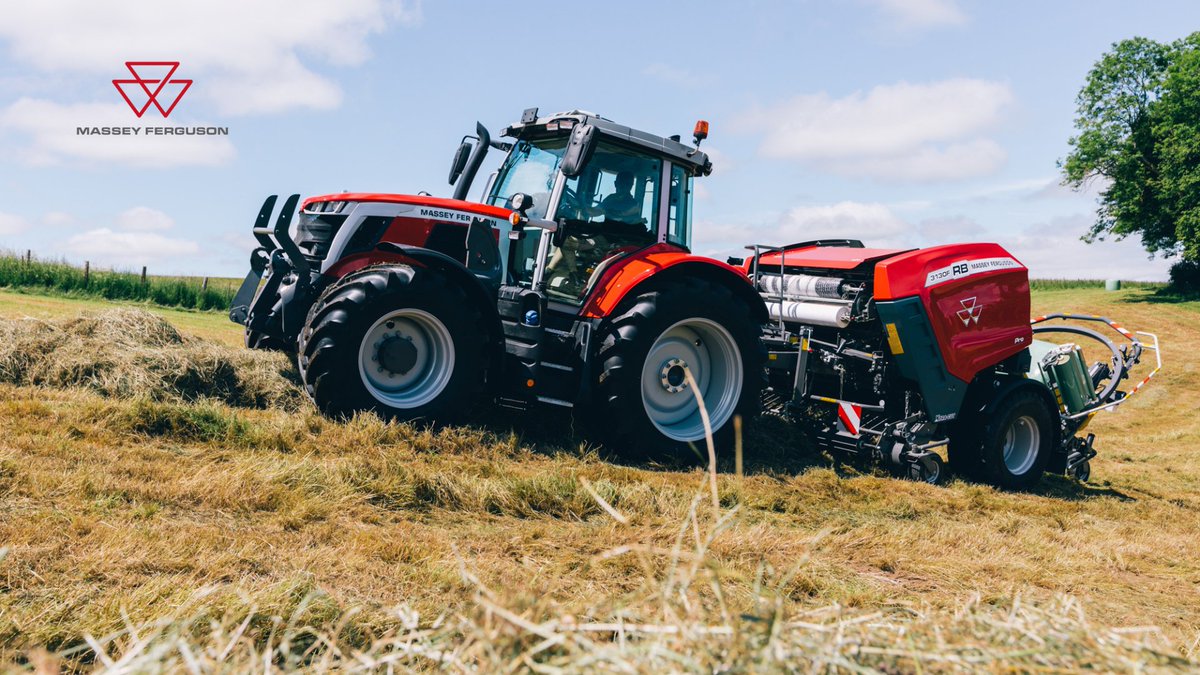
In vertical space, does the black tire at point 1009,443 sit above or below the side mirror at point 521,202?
below

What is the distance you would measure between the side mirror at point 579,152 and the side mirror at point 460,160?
167 centimetres

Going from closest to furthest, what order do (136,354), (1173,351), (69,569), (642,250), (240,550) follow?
1. (69,569)
2. (240,550)
3. (136,354)
4. (642,250)
5. (1173,351)

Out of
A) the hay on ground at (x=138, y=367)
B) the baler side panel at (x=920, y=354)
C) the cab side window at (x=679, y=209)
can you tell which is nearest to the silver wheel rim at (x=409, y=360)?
the hay on ground at (x=138, y=367)

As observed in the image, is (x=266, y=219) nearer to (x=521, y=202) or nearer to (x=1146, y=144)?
(x=521, y=202)

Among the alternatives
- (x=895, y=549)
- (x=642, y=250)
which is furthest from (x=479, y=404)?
(x=895, y=549)

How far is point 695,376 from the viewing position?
25.4ft

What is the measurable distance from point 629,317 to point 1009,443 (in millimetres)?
4059

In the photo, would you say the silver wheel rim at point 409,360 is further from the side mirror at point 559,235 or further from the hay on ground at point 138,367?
the side mirror at point 559,235

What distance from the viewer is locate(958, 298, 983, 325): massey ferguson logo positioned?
827 cm

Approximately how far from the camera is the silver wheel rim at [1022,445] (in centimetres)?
875

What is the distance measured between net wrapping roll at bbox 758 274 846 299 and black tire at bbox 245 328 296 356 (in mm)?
4257

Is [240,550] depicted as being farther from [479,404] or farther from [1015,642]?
[479,404]

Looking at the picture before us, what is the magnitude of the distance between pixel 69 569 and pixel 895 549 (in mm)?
3911

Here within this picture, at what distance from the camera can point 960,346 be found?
8.25 metres
